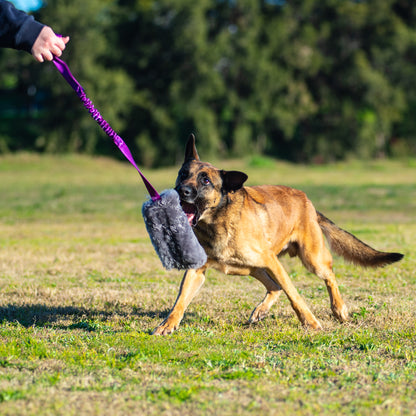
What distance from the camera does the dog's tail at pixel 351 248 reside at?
23.4 ft

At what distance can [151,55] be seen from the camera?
51.4m

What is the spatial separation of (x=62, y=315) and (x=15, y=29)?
3.34m

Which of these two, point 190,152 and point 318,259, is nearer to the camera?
point 190,152

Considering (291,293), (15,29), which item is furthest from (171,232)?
(15,29)

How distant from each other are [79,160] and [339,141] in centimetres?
2408

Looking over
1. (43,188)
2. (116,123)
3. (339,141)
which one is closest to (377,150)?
(339,141)

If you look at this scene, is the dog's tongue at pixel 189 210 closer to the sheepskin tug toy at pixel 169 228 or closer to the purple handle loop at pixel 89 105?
the sheepskin tug toy at pixel 169 228

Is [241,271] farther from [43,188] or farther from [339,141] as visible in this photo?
[339,141]

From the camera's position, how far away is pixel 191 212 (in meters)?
5.87

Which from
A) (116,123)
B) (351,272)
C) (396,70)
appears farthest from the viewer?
(396,70)

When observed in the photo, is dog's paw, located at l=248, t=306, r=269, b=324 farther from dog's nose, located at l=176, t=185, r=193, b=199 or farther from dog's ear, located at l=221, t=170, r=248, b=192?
dog's nose, located at l=176, t=185, r=193, b=199

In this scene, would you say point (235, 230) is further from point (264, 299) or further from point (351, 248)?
point (351, 248)

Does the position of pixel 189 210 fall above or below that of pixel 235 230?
above

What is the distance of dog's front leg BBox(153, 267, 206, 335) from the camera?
5754 millimetres
